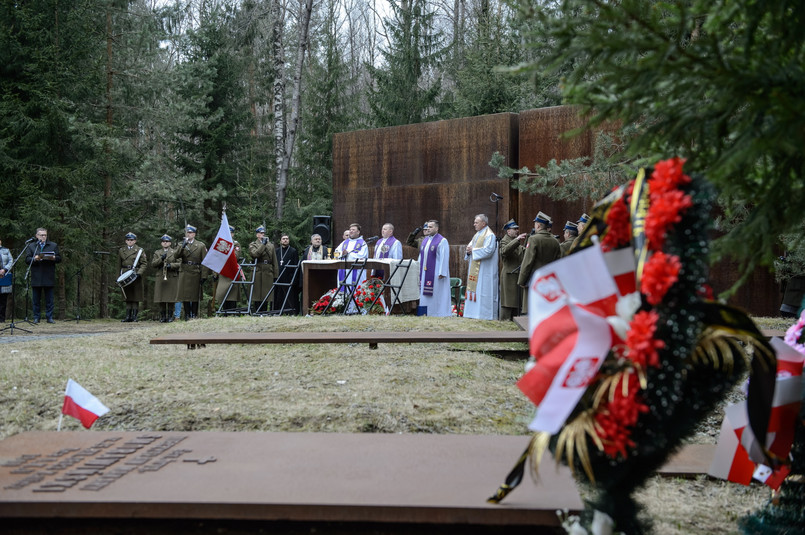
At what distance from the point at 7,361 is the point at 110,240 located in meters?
16.4

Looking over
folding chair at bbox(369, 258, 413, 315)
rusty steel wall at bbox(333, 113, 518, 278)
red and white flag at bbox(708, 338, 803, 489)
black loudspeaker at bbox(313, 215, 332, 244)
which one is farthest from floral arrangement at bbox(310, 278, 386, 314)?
red and white flag at bbox(708, 338, 803, 489)

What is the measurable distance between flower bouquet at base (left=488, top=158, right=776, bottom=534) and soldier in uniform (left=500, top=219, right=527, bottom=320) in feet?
36.9

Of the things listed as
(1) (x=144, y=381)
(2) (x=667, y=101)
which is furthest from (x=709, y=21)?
(1) (x=144, y=381)

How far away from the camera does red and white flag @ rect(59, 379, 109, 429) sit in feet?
12.5

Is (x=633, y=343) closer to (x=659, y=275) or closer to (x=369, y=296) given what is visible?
(x=659, y=275)

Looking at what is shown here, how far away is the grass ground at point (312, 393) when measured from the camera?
12.6 ft

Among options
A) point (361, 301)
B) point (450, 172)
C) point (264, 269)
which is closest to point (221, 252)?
point (361, 301)

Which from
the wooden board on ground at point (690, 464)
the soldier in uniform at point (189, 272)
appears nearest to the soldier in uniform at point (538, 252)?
the wooden board on ground at point (690, 464)

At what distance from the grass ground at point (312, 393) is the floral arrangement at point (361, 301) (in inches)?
230

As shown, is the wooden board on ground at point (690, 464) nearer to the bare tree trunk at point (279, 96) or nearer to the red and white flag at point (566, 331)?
the red and white flag at point (566, 331)

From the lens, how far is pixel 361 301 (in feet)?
46.7

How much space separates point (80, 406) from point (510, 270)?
10.6 metres

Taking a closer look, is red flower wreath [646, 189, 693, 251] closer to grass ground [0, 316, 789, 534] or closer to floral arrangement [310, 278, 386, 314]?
grass ground [0, 316, 789, 534]

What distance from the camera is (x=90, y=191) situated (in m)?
21.5
